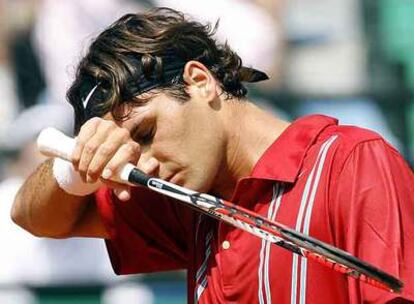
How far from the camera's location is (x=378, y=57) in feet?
25.6

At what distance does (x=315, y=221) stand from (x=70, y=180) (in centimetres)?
89

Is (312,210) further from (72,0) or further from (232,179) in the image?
(72,0)

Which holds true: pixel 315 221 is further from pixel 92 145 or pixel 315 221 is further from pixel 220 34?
pixel 220 34

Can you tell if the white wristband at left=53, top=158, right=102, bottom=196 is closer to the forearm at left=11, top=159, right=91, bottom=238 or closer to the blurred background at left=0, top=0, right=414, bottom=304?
the forearm at left=11, top=159, right=91, bottom=238

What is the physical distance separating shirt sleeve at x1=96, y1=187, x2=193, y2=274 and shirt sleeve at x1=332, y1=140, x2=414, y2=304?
28.8 inches

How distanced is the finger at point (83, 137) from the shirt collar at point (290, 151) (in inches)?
17.6

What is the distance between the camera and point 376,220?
350cm

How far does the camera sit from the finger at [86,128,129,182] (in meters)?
3.74

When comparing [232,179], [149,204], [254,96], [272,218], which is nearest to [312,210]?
[272,218]

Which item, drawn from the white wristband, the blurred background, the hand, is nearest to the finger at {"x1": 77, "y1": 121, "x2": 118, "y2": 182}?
the hand

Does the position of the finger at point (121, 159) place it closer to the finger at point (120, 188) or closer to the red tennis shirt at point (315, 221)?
the finger at point (120, 188)

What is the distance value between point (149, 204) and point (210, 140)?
413 mm

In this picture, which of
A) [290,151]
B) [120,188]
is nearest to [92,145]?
[120,188]

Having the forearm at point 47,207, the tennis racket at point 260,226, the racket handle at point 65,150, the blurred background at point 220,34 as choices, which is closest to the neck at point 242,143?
the tennis racket at point 260,226
